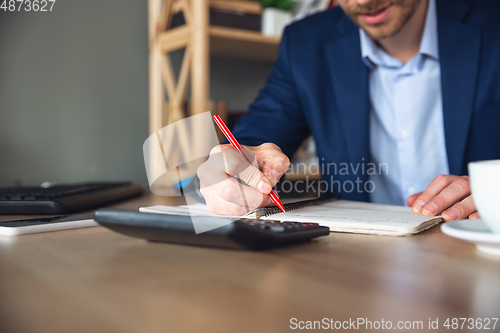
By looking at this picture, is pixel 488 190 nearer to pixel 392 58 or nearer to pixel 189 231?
pixel 189 231

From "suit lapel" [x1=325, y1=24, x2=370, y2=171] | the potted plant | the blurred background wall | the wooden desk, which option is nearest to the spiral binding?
the wooden desk

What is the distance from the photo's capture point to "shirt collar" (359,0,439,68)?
1.18 metres

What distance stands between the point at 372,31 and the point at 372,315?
102 centimetres

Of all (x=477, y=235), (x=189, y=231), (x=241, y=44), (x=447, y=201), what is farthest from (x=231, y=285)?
(x=241, y=44)

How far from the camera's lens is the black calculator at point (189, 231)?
42 cm

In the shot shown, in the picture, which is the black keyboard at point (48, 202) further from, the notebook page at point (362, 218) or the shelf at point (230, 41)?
the shelf at point (230, 41)

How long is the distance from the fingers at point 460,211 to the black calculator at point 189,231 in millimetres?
295

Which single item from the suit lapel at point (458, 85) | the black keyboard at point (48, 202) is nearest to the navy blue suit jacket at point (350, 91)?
the suit lapel at point (458, 85)

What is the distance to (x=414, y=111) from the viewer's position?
121 centimetres

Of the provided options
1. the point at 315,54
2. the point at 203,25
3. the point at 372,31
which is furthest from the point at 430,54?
the point at 203,25

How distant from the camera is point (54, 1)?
1.85 metres

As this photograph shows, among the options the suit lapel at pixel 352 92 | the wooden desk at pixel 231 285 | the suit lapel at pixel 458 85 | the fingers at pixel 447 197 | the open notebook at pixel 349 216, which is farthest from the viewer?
the suit lapel at pixel 352 92

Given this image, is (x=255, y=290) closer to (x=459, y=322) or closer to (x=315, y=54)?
(x=459, y=322)

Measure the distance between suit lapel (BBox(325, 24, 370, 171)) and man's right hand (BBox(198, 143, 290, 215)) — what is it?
483 mm
